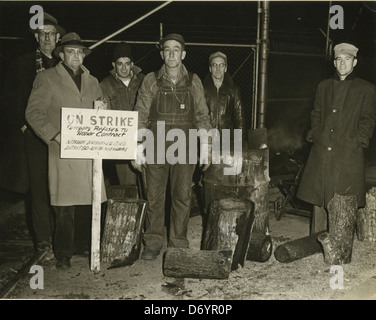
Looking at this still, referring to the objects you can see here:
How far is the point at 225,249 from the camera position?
3.98 metres

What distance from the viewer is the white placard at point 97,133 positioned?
12.0 ft

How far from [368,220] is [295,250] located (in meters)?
1.30

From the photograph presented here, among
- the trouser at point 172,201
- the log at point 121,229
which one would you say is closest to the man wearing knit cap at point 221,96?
the trouser at point 172,201

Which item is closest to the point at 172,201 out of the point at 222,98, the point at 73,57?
the point at 222,98

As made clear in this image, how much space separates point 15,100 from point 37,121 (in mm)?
802

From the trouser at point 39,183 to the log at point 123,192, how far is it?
0.71m

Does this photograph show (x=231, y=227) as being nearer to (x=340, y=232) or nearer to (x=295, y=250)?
(x=295, y=250)

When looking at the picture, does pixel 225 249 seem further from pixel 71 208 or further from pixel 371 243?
pixel 371 243

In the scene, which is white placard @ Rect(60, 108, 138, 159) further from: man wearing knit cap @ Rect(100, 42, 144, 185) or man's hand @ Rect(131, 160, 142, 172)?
man wearing knit cap @ Rect(100, 42, 144, 185)

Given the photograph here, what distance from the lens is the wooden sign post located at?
3654 mm

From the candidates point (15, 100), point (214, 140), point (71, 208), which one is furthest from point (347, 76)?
point (15, 100)

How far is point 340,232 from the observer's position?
4305 millimetres

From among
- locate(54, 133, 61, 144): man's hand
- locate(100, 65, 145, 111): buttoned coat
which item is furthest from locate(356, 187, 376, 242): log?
locate(54, 133, 61, 144): man's hand

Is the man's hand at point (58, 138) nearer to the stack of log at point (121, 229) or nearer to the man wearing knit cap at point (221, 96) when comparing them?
the stack of log at point (121, 229)
